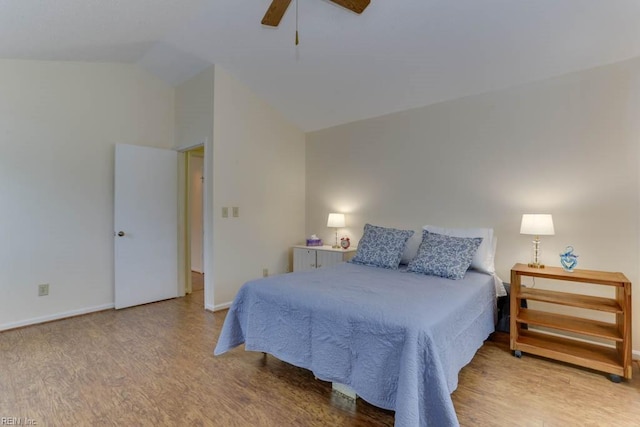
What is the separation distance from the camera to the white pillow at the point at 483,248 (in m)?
2.78

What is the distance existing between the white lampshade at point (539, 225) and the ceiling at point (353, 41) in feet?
4.04

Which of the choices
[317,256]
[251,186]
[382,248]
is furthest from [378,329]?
[251,186]

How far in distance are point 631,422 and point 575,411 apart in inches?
9.5

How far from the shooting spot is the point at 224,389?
2.01 meters

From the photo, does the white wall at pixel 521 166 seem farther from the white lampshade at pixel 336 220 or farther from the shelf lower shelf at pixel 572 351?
the shelf lower shelf at pixel 572 351

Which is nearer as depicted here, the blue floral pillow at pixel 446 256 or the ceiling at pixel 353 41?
the ceiling at pixel 353 41

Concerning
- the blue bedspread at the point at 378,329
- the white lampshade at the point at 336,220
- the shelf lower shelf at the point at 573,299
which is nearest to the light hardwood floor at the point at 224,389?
the blue bedspread at the point at 378,329

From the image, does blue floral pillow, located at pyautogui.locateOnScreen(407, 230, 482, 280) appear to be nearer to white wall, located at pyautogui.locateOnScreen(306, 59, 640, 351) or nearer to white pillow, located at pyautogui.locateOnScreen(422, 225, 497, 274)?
white pillow, located at pyautogui.locateOnScreen(422, 225, 497, 274)

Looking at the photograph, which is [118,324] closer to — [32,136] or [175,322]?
[175,322]

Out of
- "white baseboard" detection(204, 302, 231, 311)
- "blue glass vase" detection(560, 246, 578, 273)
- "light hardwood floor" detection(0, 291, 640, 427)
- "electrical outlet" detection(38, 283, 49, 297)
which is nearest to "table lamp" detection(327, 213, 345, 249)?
"white baseboard" detection(204, 302, 231, 311)

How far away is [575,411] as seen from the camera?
1794 mm

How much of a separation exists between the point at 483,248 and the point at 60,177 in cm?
417

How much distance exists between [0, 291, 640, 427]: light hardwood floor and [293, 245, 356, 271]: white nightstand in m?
1.59

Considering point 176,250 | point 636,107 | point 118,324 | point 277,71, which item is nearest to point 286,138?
point 277,71
